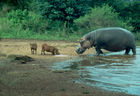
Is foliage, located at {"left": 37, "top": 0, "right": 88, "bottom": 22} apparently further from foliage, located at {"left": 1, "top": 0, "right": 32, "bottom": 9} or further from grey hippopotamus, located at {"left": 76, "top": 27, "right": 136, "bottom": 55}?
foliage, located at {"left": 1, "top": 0, "right": 32, "bottom": 9}

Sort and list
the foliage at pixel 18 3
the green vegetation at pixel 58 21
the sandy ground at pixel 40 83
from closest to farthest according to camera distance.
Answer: the foliage at pixel 18 3 → the sandy ground at pixel 40 83 → the green vegetation at pixel 58 21

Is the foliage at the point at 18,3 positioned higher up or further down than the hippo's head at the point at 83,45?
higher up

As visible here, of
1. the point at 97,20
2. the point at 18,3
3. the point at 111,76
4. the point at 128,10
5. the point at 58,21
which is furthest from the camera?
the point at 128,10

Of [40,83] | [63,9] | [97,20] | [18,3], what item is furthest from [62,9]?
[18,3]

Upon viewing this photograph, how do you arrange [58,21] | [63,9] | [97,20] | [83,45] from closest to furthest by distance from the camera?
[83,45]
[63,9]
[97,20]
[58,21]

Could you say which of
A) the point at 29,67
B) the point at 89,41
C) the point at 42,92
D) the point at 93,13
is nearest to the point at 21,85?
the point at 42,92

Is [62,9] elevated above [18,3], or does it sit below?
above

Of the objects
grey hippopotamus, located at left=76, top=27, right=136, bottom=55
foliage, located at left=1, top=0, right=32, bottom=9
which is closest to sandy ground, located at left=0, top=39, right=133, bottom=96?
foliage, located at left=1, top=0, right=32, bottom=9

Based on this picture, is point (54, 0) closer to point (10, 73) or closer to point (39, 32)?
point (39, 32)

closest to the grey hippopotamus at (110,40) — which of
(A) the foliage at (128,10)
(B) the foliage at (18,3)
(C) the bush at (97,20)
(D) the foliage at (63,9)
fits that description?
(B) the foliage at (18,3)

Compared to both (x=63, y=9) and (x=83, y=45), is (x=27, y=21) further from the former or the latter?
(x=83, y=45)

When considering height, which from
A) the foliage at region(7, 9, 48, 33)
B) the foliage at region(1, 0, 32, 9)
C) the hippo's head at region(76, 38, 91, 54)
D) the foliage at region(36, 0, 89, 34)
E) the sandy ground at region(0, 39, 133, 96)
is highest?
the foliage at region(36, 0, 89, 34)

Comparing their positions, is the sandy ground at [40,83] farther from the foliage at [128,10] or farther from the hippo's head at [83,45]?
the foliage at [128,10]

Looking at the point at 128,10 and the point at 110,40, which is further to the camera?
the point at 128,10
